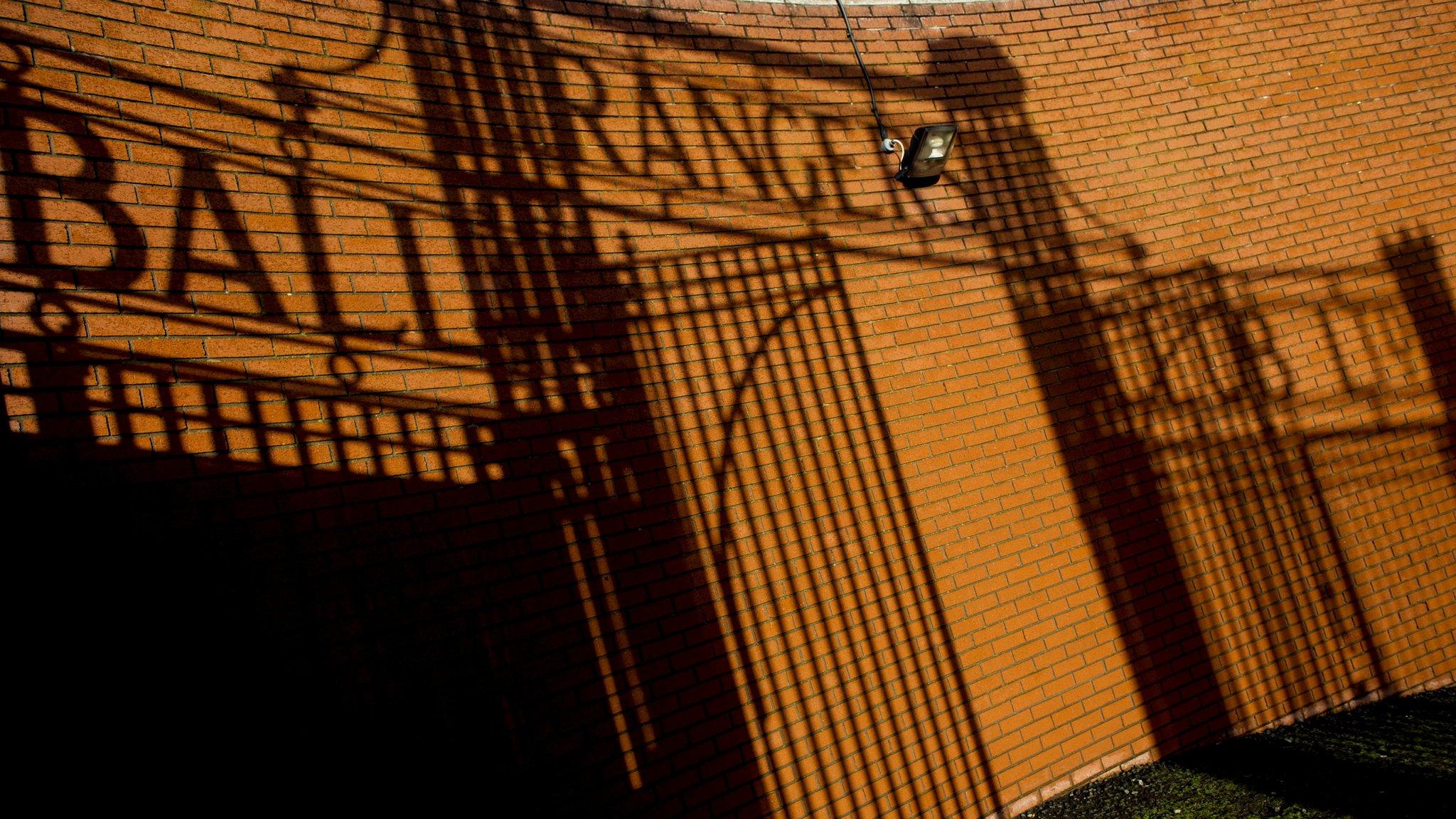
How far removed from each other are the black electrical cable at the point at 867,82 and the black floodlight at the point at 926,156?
11 centimetres

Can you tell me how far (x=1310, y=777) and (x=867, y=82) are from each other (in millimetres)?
3485

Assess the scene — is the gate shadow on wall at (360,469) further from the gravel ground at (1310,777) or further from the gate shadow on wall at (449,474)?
the gravel ground at (1310,777)

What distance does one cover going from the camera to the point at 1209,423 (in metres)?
3.68

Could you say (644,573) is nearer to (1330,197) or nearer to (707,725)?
(707,725)

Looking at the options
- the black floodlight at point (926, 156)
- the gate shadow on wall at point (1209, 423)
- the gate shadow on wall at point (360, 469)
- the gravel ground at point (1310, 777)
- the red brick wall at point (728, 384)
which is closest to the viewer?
the gate shadow on wall at point (360, 469)

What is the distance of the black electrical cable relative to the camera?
357cm

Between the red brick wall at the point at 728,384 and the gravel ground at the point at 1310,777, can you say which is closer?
the red brick wall at the point at 728,384

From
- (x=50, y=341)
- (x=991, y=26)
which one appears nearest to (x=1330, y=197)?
(x=991, y=26)

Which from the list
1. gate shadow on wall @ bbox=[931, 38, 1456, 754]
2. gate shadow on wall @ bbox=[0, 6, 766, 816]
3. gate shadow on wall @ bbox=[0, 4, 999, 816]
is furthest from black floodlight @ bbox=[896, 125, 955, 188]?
gate shadow on wall @ bbox=[0, 6, 766, 816]

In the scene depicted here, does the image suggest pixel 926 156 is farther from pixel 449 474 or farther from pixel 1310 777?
pixel 1310 777

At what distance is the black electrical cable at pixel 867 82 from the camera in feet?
11.7

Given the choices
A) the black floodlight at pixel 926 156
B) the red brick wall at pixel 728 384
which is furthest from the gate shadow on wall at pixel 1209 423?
the black floodlight at pixel 926 156

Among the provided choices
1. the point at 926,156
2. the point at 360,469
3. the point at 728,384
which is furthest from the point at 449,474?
the point at 926,156

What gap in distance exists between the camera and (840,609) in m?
3.05
